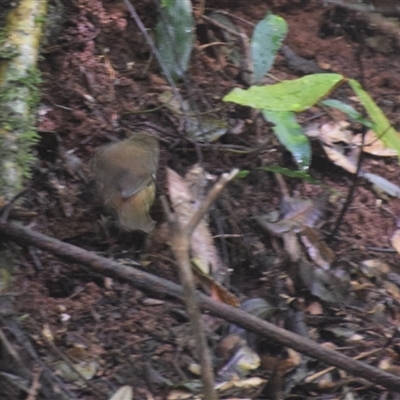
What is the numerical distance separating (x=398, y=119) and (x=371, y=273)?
886mm

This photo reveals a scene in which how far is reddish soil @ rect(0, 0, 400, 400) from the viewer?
174 centimetres

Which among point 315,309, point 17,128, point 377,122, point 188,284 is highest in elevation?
point 188,284

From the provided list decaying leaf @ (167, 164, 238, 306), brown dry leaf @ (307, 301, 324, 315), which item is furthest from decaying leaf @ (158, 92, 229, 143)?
brown dry leaf @ (307, 301, 324, 315)

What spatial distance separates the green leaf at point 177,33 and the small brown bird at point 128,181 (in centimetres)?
47

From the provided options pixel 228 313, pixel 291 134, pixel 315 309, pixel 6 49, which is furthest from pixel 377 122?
pixel 6 49

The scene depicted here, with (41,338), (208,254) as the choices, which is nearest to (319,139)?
(208,254)

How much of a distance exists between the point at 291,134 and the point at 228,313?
2.02ft

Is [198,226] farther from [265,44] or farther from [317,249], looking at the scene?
[265,44]

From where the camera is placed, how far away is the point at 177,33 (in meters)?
2.45

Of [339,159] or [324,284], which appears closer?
[324,284]

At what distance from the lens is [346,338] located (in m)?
1.92

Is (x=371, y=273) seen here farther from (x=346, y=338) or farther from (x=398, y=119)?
(x=398, y=119)

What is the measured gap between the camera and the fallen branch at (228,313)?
5.23 feet

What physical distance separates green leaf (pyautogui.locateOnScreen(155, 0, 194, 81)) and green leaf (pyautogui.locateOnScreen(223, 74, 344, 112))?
0.63m
